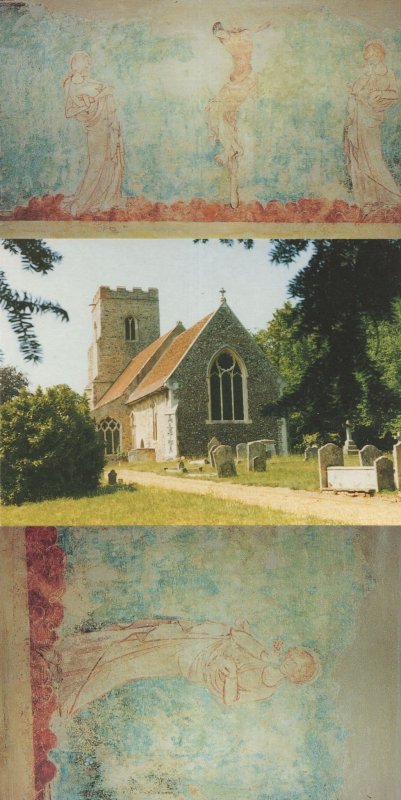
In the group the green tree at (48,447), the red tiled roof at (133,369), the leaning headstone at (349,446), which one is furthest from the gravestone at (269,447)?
the green tree at (48,447)

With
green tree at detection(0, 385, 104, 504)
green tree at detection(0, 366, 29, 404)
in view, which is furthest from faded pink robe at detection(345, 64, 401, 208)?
green tree at detection(0, 366, 29, 404)

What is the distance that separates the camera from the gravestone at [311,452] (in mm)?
4309

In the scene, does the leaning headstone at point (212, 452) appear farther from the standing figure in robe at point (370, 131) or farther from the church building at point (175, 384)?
the standing figure in robe at point (370, 131)

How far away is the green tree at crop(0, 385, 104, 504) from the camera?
13.9ft

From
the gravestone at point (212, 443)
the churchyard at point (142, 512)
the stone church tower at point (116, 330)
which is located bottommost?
the churchyard at point (142, 512)

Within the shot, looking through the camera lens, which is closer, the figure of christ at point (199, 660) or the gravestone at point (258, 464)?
the figure of christ at point (199, 660)

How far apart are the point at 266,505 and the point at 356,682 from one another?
3.75 feet

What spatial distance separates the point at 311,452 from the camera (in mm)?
4320

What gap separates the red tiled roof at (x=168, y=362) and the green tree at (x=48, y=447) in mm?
370

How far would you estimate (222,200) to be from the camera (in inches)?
165

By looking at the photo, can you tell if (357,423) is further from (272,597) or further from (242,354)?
(272,597)

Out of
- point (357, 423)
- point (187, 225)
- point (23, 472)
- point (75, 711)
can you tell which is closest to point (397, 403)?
point (357, 423)

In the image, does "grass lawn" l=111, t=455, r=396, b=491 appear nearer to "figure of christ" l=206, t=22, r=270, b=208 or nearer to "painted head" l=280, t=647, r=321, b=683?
"painted head" l=280, t=647, r=321, b=683

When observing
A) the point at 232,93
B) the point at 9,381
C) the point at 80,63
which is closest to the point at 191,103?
the point at 232,93
